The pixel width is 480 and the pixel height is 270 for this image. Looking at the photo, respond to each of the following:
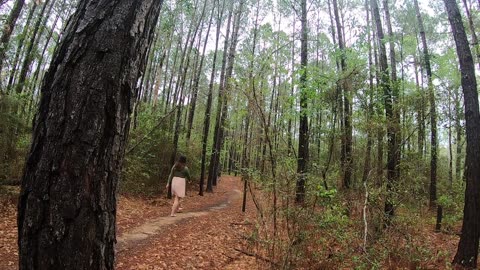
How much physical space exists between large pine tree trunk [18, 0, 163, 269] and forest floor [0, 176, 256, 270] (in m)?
4.26

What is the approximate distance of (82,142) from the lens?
1128mm

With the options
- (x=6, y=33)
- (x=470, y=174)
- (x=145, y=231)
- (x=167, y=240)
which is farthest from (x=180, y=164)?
(x=470, y=174)

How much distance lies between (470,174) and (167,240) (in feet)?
21.6

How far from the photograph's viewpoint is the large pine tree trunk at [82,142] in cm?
107

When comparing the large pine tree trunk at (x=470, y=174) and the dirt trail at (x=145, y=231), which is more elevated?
the large pine tree trunk at (x=470, y=174)

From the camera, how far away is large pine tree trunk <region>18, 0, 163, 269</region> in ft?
3.51

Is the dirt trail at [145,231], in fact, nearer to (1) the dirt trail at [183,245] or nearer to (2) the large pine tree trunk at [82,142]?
(1) the dirt trail at [183,245]

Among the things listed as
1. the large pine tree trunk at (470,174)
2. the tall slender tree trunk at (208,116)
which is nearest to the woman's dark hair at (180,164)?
the large pine tree trunk at (470,174)

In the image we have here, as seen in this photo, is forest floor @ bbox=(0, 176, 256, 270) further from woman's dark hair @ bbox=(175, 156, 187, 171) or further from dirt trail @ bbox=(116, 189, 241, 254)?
woman's dark hair @ bbox=(175, 156, 187, 171)

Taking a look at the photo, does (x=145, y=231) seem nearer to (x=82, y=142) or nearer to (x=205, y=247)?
(x=205, y=247)

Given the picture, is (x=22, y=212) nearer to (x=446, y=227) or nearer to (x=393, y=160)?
(x=393, y=160)

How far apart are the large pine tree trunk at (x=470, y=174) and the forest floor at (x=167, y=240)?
4.38 meters

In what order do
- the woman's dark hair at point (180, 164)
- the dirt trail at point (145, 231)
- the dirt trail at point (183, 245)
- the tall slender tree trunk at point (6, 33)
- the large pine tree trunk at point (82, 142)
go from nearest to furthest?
the large pine tree trunk at point (82, 142) → the dirt trail at point (183, 245) → the dirt trail at point (145, 231) → the tall slender tree trunk at point (6, 33) → the woman's dark hair at point (180, 164)

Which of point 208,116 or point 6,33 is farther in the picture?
point 208,116
